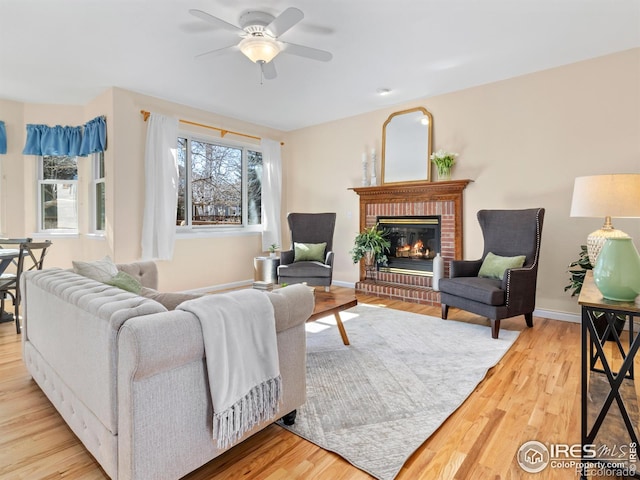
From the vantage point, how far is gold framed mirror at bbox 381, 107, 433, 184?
4734 millimetres

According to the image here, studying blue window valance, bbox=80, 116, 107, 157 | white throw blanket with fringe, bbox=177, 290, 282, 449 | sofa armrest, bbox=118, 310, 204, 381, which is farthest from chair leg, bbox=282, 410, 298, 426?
blue window valance, bbox=80, 116, 107, 157

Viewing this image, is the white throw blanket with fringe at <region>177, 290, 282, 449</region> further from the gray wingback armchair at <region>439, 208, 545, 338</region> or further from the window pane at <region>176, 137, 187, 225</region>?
the window pane at <region>176, 137, 187, 225</region>

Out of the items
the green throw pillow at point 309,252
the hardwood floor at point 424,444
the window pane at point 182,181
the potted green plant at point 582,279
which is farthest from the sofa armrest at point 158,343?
the window pane at point 182,181

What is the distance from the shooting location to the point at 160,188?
4.57 m

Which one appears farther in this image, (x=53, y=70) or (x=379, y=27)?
(x=53, y=70)

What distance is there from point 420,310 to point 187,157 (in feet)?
12.5

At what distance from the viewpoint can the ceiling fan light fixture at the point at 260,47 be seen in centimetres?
282

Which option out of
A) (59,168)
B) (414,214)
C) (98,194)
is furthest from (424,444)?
(59,168)

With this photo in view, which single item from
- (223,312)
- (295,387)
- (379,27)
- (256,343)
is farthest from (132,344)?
(379,27)

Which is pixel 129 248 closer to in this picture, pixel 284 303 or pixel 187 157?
pixel 187 157

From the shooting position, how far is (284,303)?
1.67m

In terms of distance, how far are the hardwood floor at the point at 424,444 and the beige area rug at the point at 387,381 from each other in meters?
0.06

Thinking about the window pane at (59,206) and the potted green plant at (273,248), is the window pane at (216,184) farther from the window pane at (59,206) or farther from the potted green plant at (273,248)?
the window pane at (59,206)

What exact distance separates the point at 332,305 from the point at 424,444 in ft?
4.09
